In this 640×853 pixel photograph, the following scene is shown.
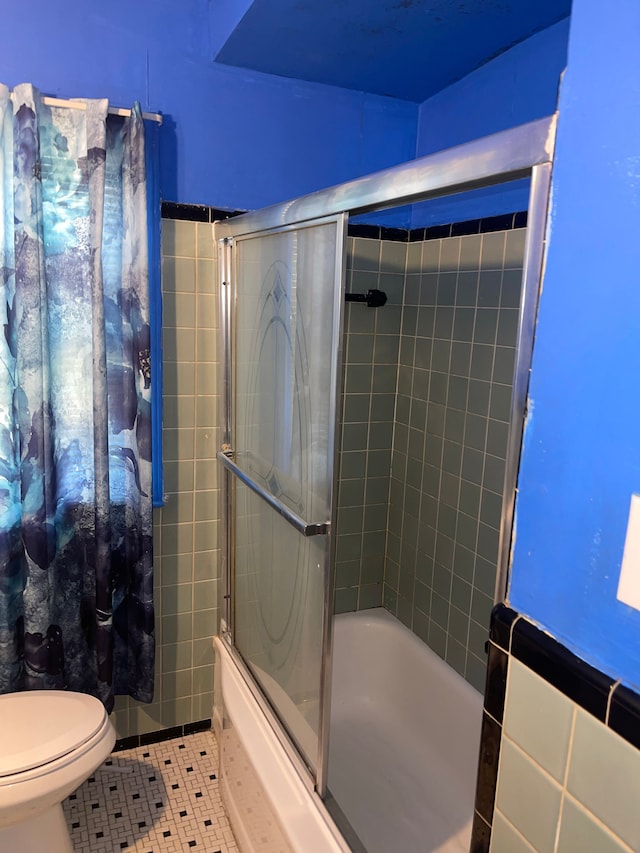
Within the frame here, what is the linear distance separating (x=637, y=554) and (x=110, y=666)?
1691 mm

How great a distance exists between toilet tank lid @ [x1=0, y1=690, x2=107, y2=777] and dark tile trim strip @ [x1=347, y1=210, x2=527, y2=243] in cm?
168

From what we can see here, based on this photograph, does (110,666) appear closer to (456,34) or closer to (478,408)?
(478,408)

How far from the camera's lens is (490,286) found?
1.90 meters

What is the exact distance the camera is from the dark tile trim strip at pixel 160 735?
2.13 meters

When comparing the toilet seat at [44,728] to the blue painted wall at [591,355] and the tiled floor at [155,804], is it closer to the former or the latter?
the tiled floor at [155,804]

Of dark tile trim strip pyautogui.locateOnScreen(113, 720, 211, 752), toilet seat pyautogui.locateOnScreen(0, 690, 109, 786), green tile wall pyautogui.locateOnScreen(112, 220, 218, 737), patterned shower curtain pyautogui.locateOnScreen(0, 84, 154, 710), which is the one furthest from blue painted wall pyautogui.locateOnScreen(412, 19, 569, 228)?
dark tile trim strip pyautogui.locateOnScreen(113, 720, 211, 752)

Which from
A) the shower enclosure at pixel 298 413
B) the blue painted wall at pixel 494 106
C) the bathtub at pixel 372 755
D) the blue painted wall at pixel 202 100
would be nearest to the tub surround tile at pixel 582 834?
the shower enclosure at pixel 298 413

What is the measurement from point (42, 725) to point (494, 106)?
215 cm

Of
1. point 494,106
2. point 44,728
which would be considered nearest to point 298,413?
point 44,728

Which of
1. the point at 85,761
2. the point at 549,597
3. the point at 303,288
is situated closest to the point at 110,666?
the point at 85,761

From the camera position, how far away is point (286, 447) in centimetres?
153

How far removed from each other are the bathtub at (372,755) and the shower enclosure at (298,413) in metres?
0.06

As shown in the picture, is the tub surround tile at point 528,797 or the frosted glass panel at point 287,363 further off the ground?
the frosted glass panel at point 287,363

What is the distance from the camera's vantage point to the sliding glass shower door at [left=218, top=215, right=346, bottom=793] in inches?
51.7
